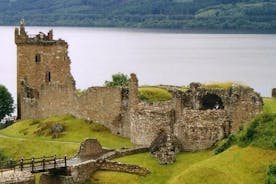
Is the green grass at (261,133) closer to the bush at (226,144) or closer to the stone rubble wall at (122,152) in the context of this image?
the bush at (226,144)

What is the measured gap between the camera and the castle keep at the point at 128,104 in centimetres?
5484

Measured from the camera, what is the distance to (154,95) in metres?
67.1

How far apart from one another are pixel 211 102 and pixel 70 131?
17.9 metres

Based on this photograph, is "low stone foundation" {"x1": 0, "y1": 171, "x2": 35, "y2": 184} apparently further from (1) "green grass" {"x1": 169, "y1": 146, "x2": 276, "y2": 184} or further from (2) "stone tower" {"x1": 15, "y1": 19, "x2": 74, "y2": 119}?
(2) "stone tower" {"x1": 15, "y1": 19, "x2": 74, "y2": 119}

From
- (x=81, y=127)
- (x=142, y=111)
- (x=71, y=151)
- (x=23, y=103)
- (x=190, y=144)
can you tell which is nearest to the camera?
(x=190, y=144)

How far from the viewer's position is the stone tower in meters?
83.0

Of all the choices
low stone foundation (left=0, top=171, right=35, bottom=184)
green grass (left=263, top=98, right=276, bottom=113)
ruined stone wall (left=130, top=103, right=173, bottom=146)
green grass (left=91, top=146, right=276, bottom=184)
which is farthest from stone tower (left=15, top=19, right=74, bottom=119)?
low stone foundation (left=0, top=171, right=35, bottom=184)

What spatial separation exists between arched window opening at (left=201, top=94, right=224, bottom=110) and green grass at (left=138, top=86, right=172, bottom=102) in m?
7.25

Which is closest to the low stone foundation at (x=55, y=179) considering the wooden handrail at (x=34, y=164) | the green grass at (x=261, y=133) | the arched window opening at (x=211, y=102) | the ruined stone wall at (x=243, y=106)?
the wooden handrail at (x=34, y=164)

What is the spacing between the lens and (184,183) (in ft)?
148

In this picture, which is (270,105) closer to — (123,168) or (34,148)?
(123,168)

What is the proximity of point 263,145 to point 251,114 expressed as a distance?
6.36 meters

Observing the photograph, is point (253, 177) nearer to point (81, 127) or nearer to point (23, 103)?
point (81, 127)

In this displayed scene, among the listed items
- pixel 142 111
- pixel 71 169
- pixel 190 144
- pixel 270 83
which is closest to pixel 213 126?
pixel 190 144
